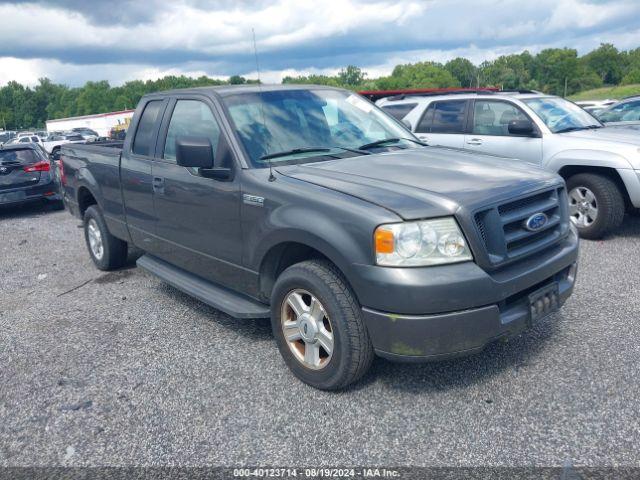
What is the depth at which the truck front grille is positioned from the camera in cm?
304

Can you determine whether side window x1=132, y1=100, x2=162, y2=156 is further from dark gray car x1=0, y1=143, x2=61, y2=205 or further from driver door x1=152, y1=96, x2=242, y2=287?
dark gray car x1=0, y1=143, x2=61, y2=205

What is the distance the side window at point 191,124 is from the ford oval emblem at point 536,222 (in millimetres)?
2184

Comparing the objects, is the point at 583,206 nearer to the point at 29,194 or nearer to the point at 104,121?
the point at 29,194

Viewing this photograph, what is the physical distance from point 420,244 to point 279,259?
1.10 meters

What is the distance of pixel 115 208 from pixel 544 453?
175 inches

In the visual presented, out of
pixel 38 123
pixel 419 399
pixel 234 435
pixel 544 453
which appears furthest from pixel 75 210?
pixel 38 123

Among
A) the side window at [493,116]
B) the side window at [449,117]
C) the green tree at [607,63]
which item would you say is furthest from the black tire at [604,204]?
the green tree at [607,63]

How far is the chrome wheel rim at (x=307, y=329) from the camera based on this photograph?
3.33m

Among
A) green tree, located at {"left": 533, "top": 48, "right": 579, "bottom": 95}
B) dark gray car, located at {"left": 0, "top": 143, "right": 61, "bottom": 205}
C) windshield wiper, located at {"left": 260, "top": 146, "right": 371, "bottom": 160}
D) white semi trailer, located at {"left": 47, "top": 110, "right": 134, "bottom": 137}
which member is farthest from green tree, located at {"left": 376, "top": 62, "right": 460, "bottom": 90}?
windshield wiper, located at {"left": 260, "top": 146, "right": 371, "bottom": 160}

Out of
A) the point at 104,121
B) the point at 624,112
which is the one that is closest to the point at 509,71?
the point at 104,121

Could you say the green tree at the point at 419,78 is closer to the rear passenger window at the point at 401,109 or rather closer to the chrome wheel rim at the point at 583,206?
the rear passenger window at the point at 401,109

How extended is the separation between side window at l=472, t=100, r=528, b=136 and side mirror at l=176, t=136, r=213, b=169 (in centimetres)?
511

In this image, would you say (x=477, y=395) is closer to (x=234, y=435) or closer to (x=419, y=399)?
(x=419, y=399)

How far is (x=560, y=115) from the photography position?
761cm
